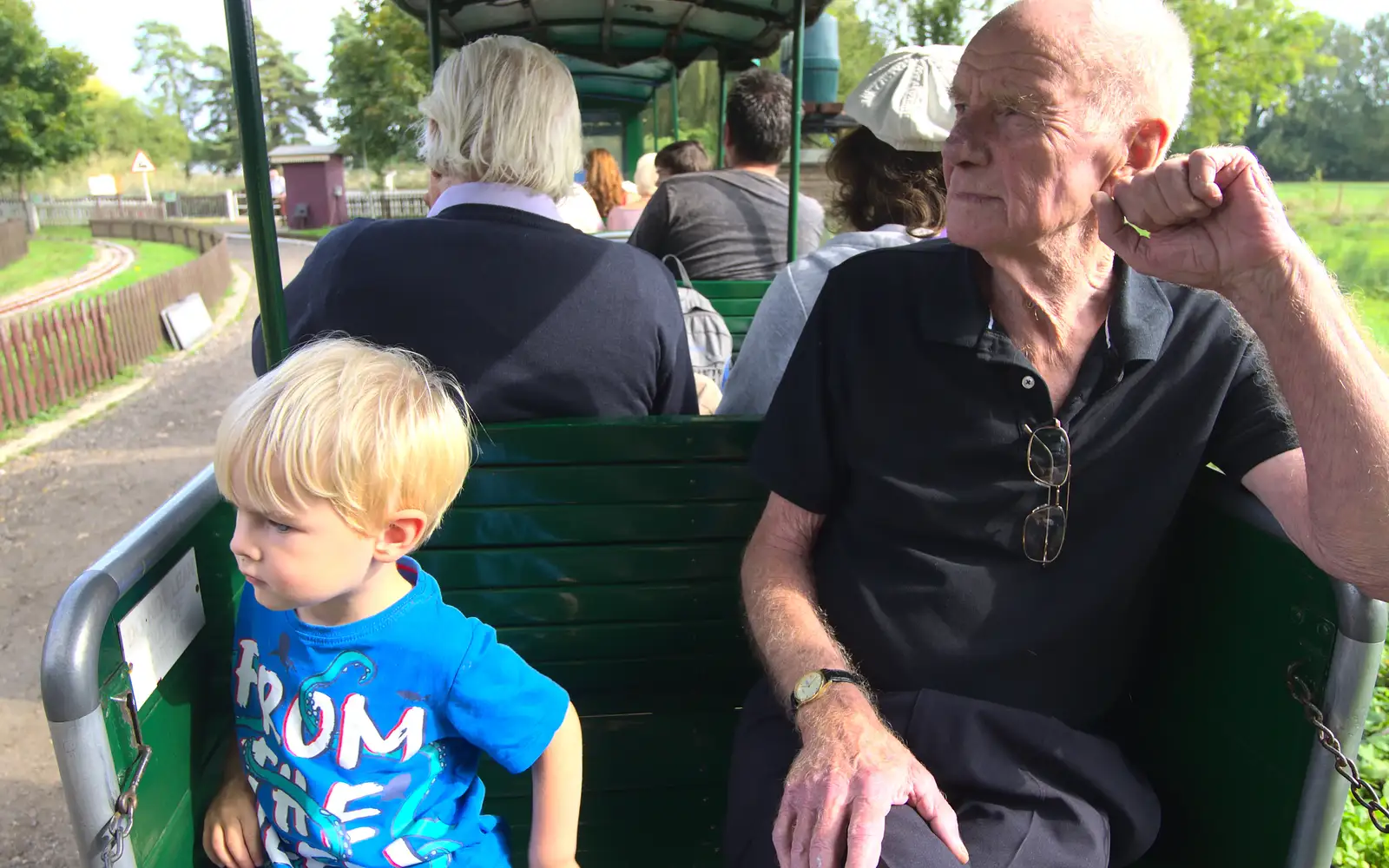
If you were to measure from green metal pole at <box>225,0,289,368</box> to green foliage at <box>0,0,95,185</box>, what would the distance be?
44971 millimetres

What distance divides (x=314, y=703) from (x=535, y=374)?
0.75 metres

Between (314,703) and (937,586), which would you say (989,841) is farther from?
(314,703)

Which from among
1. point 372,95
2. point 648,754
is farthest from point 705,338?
point 372,95

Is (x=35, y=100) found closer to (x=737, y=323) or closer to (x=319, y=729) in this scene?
(x=737, y=323)

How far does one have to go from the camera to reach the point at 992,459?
5.10 feet

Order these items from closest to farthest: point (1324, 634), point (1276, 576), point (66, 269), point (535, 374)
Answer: point (1324, 634)
point (1276, 576)
point (535, 374)
point (66, 269)

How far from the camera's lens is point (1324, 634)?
4.31 feet

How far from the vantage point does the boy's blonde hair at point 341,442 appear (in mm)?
1254

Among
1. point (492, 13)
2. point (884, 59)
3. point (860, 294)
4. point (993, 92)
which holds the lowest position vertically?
point (860, 294)

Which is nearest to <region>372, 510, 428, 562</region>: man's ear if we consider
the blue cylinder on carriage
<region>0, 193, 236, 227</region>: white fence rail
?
the blue cylinder on carriage

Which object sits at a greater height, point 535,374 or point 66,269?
point 535,374

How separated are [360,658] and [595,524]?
1.91 ft

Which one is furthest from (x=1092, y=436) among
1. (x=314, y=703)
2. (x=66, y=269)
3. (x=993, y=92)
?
(x=66, y=269)

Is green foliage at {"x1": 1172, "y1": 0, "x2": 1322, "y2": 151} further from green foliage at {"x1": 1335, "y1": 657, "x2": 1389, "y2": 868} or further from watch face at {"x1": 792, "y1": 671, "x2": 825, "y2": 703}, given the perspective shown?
watch face at {"x1": 792, "y1": 671, "x2": 825, "y2": 703}
